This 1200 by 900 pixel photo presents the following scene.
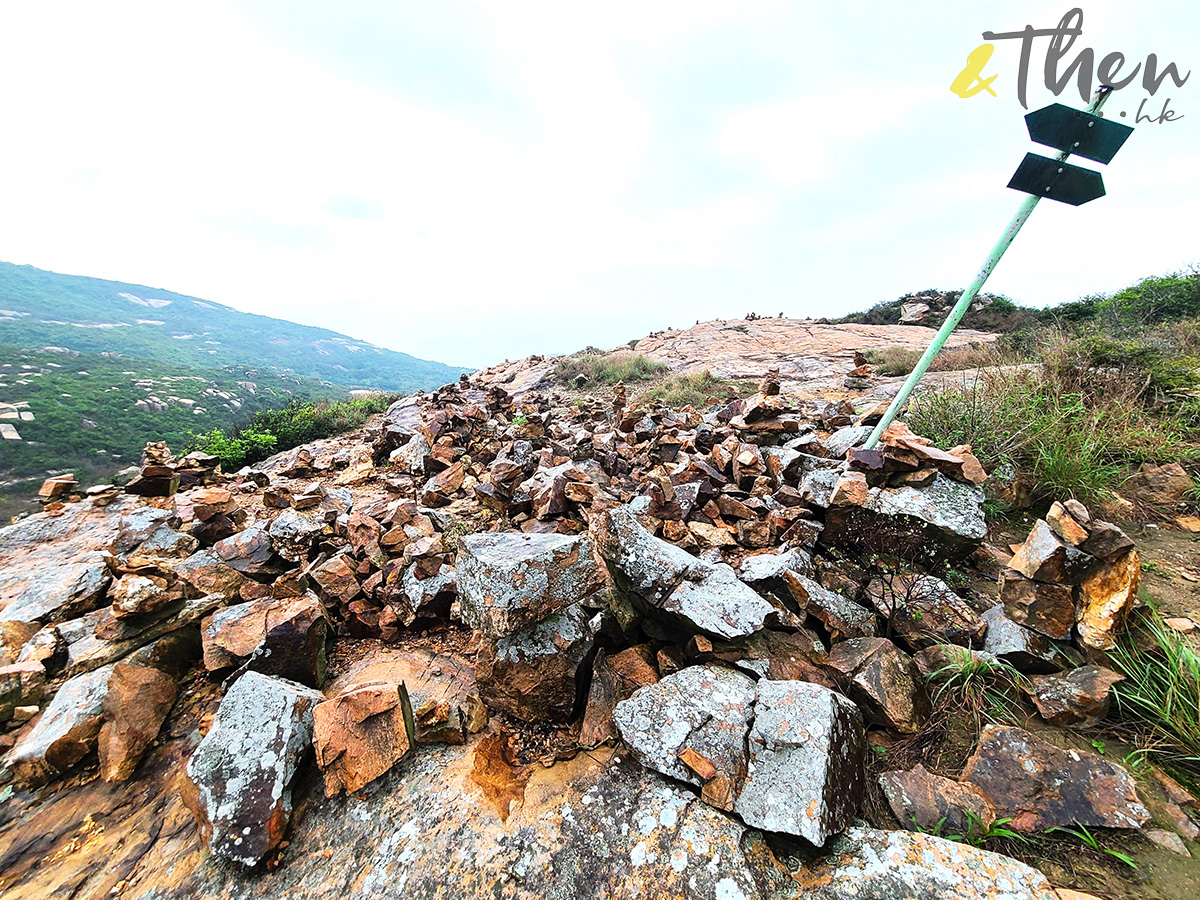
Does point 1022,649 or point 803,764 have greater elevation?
point 1022,649

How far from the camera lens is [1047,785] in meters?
1.80

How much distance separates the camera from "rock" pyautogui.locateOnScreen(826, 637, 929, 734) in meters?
2.19

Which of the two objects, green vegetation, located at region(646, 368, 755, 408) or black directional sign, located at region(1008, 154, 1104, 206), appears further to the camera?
green vegetation, located at region(646, 368, 755, 408)

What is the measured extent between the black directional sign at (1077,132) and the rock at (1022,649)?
3050 mm

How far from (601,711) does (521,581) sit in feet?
2.61

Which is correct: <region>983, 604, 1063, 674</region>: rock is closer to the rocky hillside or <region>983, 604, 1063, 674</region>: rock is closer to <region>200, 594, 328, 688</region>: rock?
the rocky hillside

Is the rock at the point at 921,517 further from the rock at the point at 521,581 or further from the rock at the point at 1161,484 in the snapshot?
the rock at the point at 521,581

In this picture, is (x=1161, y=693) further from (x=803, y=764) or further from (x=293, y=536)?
(x=293, y=536)

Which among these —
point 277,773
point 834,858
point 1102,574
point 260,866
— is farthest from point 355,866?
point 1102,574

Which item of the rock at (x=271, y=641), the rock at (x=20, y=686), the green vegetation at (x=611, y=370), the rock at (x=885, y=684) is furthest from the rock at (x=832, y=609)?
the green vegetation at (x=611, y=370)

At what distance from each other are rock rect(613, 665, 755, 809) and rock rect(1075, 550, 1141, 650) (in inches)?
74.0

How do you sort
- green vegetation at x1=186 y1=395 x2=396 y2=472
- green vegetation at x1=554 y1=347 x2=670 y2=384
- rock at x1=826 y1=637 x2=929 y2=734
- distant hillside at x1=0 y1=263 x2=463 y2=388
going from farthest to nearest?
distant hillside at x1=0 y1=263 x2=463 y2=388, green vegetation at x1=554 y1=347 x2=670 y2=384, green vegetation at x1=186 y1=395 x2=396 y2=472, rock at x1=826 y1=637 x2=929 y2=734

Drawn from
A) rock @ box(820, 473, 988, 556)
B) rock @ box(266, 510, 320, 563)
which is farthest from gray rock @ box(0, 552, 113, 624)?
rock @ box(820, 473, 988, 556)

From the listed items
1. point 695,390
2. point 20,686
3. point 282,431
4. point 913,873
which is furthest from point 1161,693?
point 282,431
